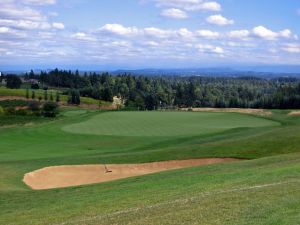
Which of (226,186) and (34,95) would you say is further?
(34,95)

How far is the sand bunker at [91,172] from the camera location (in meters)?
27.3

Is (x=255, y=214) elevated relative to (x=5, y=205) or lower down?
elevated

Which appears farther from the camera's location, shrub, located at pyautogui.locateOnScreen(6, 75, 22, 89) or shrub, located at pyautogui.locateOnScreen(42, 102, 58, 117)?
shrub, located at pyautogui.locateOnScreen(6, 75, 22, 89)

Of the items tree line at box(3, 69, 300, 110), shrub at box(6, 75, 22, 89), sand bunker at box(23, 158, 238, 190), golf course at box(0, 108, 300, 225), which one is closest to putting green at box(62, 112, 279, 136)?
golf course at box(0, 108, 300, 225)

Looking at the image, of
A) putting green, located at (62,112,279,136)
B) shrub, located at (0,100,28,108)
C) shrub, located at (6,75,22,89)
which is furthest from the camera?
shrub, located at (6,75,22,89)

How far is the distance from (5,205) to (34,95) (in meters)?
130

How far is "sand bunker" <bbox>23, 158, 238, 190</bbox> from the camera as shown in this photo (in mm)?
27297

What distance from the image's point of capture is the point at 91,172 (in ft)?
96.9

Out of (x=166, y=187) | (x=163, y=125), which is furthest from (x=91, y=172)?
(x=163, y=125)

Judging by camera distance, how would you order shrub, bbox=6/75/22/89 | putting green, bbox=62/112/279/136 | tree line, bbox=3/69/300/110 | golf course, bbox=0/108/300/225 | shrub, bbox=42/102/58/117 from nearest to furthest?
1. golf course, bbox=0/108/300/225
2. putting green, bbox=62/112/279/136
3. shrub, bbox=42/102/58/117
4. tree line, bbox=3/69/300/110
5. shrub, bbox=6/75/22/89

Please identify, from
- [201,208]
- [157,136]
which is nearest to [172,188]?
[201,208]

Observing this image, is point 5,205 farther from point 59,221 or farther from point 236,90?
point 236,90

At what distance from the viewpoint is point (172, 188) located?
17.7 m

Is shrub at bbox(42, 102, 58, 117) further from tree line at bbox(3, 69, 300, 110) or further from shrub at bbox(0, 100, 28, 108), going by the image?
tree line at bbox(3, 69, 300, 110)
